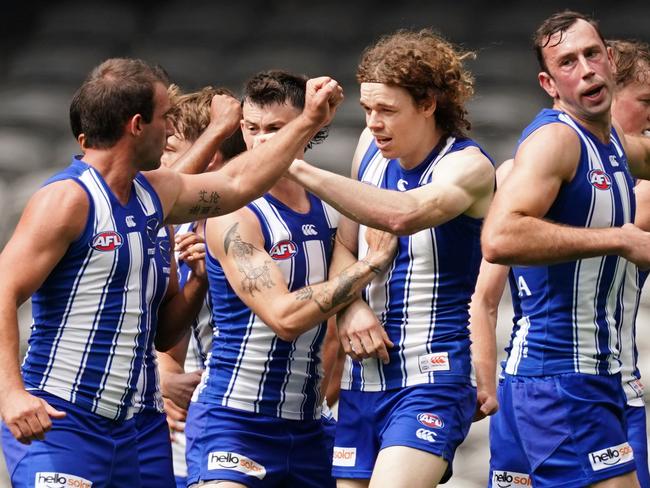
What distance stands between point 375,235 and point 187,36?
19.7 ft

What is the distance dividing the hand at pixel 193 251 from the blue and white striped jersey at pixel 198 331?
0.13m

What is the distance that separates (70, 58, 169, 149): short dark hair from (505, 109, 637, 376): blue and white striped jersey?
4.17ft

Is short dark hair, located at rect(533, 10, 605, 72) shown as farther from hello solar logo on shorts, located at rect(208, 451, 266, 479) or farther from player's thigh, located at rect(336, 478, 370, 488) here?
hello solar logo on shorts, located at rect(208, 451, 266, 479)

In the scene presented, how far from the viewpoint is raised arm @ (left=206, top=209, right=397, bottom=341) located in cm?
446

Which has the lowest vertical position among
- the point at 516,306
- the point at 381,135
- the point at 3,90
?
the point at 516,306

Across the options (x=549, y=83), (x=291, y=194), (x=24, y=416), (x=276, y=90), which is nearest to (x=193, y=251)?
(x=291, y=194)

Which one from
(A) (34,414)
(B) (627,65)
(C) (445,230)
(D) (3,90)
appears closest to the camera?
(A) (34,414)

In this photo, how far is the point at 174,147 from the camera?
5688mm

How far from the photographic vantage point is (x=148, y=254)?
4309 millimetres

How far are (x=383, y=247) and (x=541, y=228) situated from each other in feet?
1.88

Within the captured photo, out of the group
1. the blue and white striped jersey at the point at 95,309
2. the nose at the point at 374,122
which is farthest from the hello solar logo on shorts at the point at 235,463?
the nose at the point at 374,122

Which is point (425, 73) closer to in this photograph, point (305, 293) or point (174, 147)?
point (305, 293)

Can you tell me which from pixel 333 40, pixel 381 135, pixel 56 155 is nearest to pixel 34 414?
pixel 381 135

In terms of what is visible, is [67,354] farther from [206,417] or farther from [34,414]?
[206,417]
